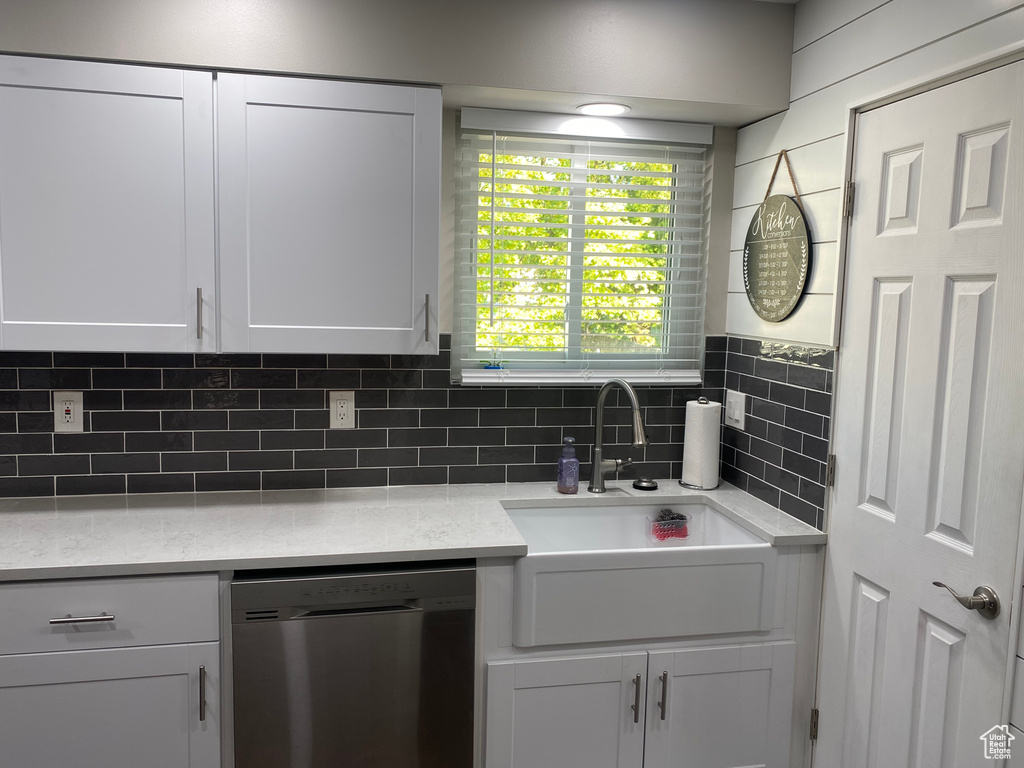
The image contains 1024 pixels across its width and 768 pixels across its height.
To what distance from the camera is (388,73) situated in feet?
6.89

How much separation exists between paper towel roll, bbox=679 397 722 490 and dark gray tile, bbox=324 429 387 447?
1036 mm

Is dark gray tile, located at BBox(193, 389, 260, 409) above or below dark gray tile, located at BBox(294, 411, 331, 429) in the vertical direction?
above

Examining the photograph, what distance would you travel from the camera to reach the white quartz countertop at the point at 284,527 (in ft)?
6.16

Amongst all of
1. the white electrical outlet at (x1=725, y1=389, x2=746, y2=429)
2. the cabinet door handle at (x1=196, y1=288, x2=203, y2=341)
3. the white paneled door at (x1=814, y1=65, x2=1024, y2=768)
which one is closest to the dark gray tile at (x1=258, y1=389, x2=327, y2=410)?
the cabinet door handle at (x1=196, y1=288, x2=203, y2=341)

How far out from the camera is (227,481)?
2.46m

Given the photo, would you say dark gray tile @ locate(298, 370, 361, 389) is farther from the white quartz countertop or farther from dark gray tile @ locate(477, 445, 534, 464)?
dark gray tile @ locate(477, 445, 534, 464)

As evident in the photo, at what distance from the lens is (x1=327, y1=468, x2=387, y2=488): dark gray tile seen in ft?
8.30

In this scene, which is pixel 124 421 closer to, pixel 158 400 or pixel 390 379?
pixel 158 400

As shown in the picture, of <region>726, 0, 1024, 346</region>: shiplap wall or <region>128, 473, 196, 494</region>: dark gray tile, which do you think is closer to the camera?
<region>726, 0, 1024, 346</region>: shiplap wall

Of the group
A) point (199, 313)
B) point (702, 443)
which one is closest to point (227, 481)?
point (199, 313)

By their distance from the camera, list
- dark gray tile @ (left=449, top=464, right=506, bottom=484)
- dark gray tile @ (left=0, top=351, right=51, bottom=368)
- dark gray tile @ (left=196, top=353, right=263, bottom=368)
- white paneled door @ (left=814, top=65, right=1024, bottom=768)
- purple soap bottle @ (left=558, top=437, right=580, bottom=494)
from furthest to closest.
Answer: dark gray tile @ (left=449, top=464, right=506, bottom=484) < purple soap bottle @ (left=558, top=437, right=580, bottom=494) < dark gray tile @ (left=196, top=353, right=263, bottom=368) < dark gray tile @ (left=0, top=351, right=51, bottom=368) < white paneled door @ (left=814, top=65, right=1024, bottom=768)

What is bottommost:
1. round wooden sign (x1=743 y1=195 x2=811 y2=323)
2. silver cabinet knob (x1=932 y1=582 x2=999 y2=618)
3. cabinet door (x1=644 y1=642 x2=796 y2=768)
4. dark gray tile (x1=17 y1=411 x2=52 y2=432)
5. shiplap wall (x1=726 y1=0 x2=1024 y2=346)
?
cabinet door (x1=644 y1=642 x2=796 y2=768)

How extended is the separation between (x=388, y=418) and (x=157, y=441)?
721mm

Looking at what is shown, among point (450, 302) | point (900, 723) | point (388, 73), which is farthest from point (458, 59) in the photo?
point (900, 723)
